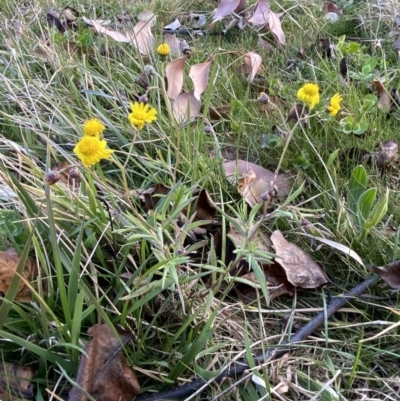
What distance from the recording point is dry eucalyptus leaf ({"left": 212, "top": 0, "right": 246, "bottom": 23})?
6.19 ft

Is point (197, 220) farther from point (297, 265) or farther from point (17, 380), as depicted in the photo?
point (17, 380)

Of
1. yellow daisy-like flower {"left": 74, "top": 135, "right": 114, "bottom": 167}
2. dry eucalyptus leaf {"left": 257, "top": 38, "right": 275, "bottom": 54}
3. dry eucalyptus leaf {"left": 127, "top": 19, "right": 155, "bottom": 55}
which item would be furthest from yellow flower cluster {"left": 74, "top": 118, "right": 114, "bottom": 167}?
dry eucalyptus leaf {"left": 257, "top": 38, "right": 275, "bottom": 54}

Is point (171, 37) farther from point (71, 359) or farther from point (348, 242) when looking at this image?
point (71, 359)

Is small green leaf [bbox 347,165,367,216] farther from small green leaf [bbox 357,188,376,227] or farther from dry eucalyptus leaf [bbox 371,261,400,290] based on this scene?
dry eucalyptus leaf [bbox 371,261,400,290]

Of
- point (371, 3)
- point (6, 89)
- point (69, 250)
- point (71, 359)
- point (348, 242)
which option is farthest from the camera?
point (371, 3)

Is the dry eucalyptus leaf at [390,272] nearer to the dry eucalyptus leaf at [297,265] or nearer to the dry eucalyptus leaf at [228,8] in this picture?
the dry eucalyptus leaf at [297,265]

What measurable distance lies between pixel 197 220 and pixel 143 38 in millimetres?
893

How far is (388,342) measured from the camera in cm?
89

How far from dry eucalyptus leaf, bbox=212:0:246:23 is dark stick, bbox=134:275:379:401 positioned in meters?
1.25

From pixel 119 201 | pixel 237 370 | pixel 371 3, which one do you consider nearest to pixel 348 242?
A: pixel 237 370

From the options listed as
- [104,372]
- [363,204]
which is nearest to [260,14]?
[363,204]

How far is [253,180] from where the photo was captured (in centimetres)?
116

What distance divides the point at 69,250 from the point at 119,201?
0.20 m

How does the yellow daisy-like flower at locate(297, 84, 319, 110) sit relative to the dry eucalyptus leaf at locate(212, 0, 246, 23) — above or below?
above
